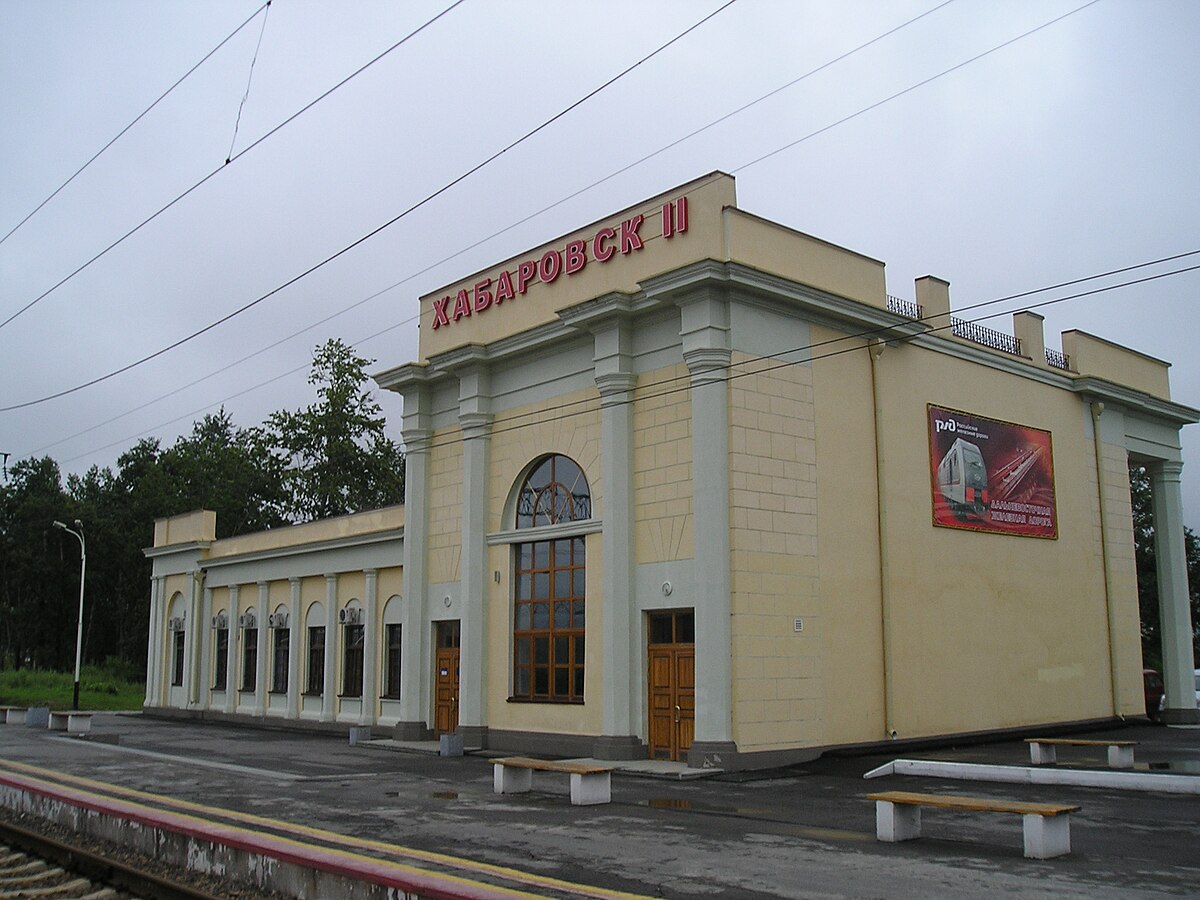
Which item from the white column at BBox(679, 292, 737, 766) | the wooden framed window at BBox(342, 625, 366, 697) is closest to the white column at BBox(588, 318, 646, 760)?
the white column at BBox(679, 292, 737, 766)

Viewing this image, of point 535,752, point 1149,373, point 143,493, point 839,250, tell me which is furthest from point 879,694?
point 143,493

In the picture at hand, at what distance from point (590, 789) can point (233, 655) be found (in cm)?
2434

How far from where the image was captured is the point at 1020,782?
51.5 ft

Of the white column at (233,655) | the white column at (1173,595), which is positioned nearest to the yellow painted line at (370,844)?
the white column at (233,655)

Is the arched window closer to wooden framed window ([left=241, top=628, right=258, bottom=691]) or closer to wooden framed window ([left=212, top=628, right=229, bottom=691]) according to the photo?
wooden framed window ([left=241, top=628, right=258, bottom=691])

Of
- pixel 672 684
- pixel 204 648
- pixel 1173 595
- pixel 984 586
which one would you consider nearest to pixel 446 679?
pixel 672 684

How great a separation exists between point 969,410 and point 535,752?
38.1 ft

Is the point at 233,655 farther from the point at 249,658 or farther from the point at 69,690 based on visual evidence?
the point at 69,690

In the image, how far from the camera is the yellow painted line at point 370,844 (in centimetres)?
870

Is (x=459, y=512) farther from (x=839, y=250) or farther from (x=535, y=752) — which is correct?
(x=839, y=250)

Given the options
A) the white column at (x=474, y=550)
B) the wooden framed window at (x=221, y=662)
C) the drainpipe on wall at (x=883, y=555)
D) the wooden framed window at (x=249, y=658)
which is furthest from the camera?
the wooden framed window at (x=221, y=662)

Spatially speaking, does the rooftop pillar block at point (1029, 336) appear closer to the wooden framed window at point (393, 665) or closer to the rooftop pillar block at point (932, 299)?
the rooftop pillar block at point (932, 299)

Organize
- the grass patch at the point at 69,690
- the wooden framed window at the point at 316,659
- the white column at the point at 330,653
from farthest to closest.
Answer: the grass patch at the point at 69,690, the wooden framed window at the point at 316,659, the white column at the point at 330,653

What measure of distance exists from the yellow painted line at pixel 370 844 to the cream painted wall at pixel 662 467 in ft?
29.1
